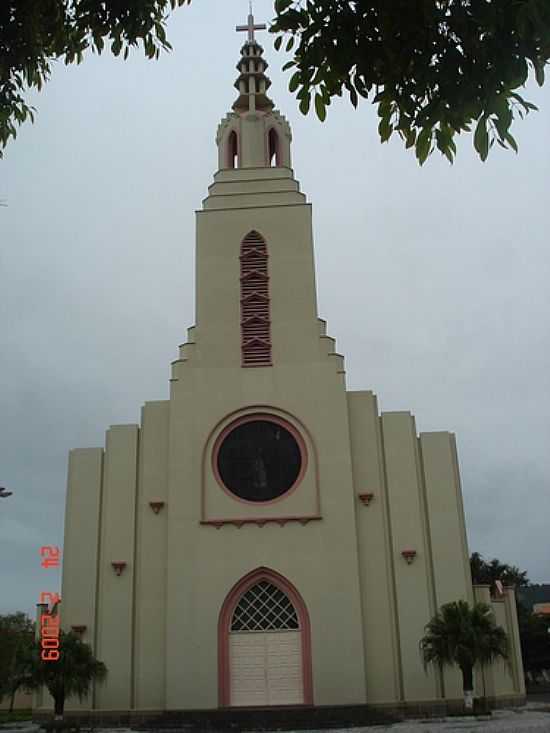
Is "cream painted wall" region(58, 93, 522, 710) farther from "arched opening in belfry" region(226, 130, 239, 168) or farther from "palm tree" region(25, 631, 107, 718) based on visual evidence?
"arched opening in belfry" region(226, 130, 239, 168)

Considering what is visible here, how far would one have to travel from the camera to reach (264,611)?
984 inches

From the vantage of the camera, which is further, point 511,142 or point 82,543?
point 82,543

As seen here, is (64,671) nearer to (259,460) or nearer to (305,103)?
(259,460)

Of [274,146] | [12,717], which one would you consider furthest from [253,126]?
[12,717]

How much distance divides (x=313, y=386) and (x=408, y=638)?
810 centimetres

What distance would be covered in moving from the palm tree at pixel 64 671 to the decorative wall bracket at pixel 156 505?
4.42m

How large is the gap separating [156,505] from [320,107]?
852 inches

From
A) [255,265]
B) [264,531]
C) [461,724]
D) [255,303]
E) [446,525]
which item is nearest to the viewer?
[461,724]

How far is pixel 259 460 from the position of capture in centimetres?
2620

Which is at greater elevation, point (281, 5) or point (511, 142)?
point (281, 5)

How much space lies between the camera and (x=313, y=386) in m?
26.8

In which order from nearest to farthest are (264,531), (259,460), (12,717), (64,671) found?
(64,671) < (264,531) < (259,460) < (12,717)

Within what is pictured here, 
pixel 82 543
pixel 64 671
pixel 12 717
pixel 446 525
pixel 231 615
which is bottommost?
pixel 12 717

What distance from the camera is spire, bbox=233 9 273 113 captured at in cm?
3181
